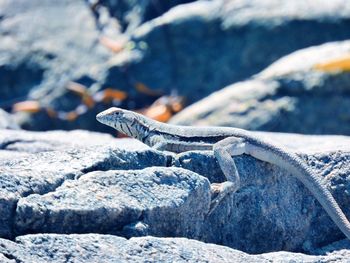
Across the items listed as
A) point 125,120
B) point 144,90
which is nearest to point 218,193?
point 125,120

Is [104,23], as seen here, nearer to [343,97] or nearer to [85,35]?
[85,35]

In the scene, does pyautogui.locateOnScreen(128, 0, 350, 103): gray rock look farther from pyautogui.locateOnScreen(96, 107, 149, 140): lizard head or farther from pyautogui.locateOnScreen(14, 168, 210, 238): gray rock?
pyautogui.locateOnScreen(14, 168, 210, 238): gray rock

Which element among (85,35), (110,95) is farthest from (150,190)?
(85,35)

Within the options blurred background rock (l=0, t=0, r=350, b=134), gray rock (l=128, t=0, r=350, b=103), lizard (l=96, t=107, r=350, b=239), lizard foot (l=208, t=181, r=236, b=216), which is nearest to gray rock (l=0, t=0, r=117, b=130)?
blurred background rock (l=0, t=0, r=350, b=134)

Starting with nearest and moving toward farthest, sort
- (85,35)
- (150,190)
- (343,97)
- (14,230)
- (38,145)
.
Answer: (14,230), (150,190), (38,145), (343,97), (85,35)

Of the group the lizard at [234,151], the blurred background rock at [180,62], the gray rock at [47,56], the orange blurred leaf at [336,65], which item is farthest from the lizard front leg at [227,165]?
the gray rock at [47,56]

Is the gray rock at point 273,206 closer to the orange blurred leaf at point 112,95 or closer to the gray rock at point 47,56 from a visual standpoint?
the orange blurred leaf at point 112,95

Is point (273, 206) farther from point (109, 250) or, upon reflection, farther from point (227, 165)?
point (109, 250)
